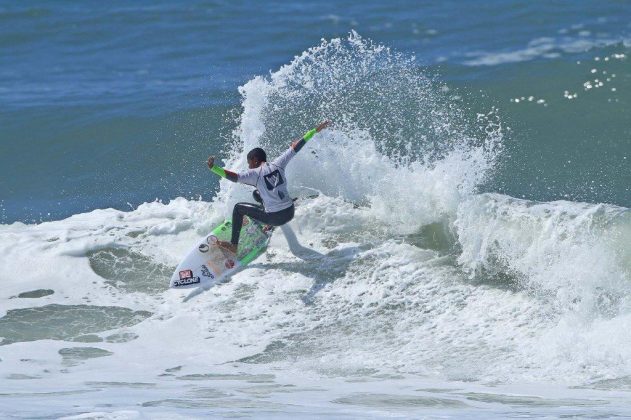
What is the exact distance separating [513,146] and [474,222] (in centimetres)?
482

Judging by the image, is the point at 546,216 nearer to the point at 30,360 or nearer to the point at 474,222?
the point at 474,222

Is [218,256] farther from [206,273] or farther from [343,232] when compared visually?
[343,232]

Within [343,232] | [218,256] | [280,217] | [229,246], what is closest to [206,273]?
[218,256]

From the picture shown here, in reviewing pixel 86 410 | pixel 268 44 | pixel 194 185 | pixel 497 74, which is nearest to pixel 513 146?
pixel 497 74

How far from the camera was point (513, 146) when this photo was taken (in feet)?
57.7

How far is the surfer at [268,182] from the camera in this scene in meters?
13.0

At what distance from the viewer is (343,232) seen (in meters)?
14.0

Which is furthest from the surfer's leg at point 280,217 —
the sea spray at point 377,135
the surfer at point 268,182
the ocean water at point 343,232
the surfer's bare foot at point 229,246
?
the sea spray at point 377,135

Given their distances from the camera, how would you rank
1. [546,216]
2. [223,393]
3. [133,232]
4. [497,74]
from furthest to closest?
[497,74], [133,232], [546,216], [223,393]

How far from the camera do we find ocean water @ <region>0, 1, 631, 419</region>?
10445mm

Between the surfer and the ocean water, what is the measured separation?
560 millimetres

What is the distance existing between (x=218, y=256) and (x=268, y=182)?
1.24 m

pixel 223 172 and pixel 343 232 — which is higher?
pixel 223 172

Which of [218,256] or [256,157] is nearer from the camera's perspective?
[256,157]
